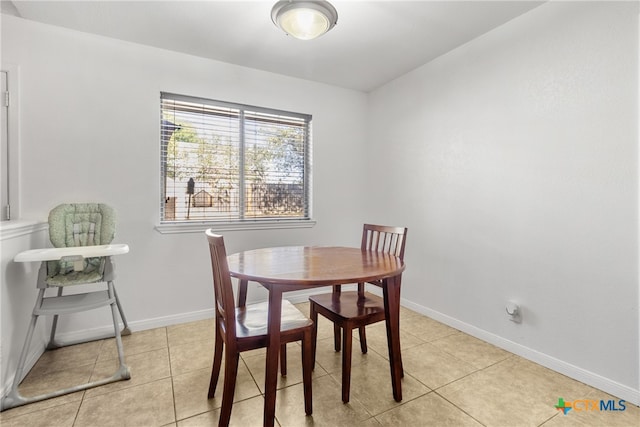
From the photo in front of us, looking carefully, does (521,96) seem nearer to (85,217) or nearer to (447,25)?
(447,25)

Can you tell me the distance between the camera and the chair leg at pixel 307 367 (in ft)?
4.86

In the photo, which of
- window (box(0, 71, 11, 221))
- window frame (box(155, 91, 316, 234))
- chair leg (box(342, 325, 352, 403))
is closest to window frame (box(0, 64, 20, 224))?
window (box(0, 71, 11, 221))

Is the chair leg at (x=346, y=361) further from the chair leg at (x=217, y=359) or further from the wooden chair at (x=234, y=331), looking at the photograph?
the chair leg at (x=217, y=359)

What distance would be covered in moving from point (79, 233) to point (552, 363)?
3.34m

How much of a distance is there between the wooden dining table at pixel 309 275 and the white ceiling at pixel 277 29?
1.65 m

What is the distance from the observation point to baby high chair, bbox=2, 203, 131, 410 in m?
1.69

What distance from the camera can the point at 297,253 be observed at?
6.81ft

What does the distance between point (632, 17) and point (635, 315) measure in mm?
1625

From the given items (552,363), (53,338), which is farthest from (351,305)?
(53,338)

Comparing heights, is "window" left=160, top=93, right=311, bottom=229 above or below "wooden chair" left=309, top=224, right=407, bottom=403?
above

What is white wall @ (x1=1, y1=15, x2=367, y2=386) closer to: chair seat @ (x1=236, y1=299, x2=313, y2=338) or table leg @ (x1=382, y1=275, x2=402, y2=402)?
chair seat @ (x1=236, y1=299, x2=313, y2=338)

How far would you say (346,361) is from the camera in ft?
5.38

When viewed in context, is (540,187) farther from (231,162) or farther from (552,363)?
(231,162)

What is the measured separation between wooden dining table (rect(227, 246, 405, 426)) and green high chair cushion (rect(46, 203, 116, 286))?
1.02 metres
